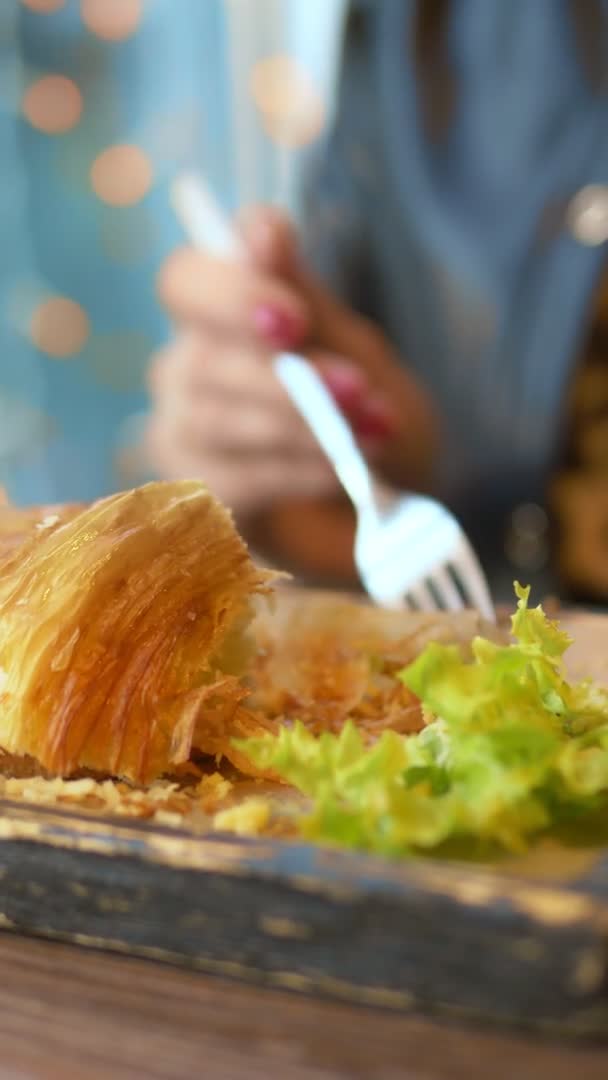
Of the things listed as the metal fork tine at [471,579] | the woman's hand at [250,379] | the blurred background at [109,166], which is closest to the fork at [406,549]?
the metal fork tine at [471,579]

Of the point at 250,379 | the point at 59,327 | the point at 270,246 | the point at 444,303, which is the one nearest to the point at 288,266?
the point at 270,246

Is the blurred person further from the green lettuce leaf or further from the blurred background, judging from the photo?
the green lettuce leaf

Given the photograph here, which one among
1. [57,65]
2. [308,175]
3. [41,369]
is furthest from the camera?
[41,369]

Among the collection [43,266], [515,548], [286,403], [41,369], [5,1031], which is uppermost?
[43,266]

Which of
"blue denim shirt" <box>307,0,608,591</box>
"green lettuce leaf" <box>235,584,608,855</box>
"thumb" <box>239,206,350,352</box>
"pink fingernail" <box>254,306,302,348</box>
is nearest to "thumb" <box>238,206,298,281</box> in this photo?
"thumb" <box>239,206,350,352</box>

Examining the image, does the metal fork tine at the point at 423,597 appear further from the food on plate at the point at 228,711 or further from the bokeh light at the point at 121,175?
the bokeh light at the point at 121,175

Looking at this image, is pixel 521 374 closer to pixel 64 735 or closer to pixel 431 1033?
pixel 64 735

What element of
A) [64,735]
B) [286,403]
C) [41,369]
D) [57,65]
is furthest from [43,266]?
[64,735]
